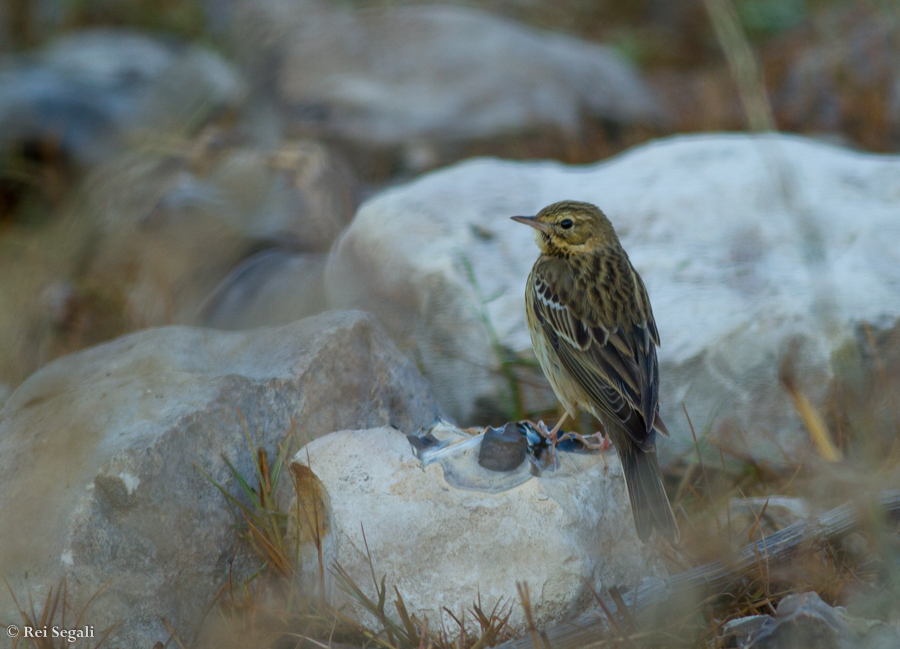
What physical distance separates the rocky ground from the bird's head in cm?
54

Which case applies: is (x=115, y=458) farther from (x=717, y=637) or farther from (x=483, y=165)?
(x=483, y=165)

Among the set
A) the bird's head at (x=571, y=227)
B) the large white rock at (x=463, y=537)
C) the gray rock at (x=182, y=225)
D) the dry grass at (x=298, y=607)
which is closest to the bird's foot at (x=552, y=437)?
the large white rock at (x=463, y=537)

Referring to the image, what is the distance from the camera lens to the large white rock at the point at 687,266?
4559 millimetres

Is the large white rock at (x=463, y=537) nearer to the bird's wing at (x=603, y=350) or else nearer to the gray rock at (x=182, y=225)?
the bird's wing at (x=603, y=350)

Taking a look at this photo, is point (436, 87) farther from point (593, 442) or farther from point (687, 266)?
point (593, 442)

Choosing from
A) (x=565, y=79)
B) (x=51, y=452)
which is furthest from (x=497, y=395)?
(x=565, y=79)

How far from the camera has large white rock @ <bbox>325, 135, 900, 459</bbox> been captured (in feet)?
15.0

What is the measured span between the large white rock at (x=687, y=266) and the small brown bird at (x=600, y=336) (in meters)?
0.50

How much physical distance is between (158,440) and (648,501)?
1.91 m

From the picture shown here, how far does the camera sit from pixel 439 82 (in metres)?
9.56

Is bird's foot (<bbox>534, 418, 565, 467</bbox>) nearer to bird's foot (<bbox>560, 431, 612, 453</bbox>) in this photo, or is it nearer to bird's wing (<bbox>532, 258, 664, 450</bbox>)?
bird's foot (<bbox>560, 431, 612, 453</bbox>)

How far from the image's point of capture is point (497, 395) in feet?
16.1

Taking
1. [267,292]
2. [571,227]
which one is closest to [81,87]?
[267,292]

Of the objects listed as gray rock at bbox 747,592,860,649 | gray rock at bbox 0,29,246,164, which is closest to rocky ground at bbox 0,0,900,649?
gray rock at bbox 747,592,860,649
